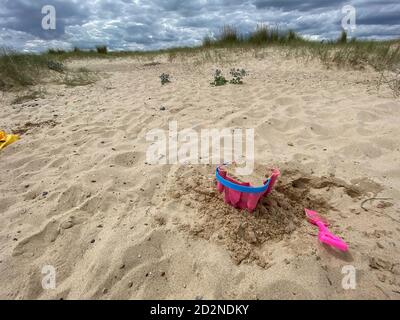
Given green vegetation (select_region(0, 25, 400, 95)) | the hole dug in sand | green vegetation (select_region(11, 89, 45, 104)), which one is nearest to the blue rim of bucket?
the hole dug in sand

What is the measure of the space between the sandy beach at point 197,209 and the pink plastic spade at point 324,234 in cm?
5

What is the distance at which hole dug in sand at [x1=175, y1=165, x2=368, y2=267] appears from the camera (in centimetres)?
165

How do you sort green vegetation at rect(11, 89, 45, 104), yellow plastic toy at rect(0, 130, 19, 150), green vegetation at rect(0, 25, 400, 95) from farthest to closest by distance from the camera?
green vegetation at rect(0, 25, 400, 95) → green vegetation at rect(11, 89, 45, 104) → yellow plastic toy at rect(0, 130, 19, 150)

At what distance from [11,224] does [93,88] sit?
4.32 metres

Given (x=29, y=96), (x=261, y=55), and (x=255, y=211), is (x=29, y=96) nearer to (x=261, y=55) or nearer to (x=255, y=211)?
(x=255, y=211)

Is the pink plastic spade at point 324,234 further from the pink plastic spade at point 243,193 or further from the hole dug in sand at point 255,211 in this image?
the pink plastic spade at point 243,193

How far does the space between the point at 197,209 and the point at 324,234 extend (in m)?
0.79

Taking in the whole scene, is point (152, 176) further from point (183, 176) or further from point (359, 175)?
point (359, 175)

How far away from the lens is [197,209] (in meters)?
1.92

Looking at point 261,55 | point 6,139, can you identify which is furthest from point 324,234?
point 261,55

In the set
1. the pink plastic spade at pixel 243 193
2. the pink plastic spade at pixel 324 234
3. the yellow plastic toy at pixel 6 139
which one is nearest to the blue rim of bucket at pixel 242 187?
the pink plastic spade at pixel 243 193

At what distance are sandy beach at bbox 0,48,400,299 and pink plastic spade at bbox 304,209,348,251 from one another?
0.05 meters

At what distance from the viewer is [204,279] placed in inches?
56.9

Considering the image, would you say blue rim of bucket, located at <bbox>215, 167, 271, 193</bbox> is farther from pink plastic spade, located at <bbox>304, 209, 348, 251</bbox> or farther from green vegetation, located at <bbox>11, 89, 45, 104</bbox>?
green vegetation, located at <bbox>11, 89, 45, 104</bbox>
